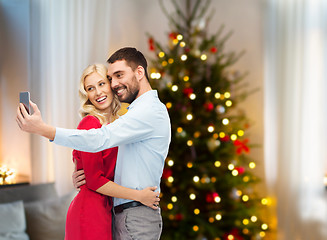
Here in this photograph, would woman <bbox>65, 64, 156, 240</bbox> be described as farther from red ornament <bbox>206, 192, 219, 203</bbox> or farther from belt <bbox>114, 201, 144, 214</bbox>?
red ornament <bbox>206, 192, 219, 203</bbox>

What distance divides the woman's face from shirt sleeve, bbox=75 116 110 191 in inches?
2.0

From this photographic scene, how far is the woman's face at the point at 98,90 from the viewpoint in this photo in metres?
1.22

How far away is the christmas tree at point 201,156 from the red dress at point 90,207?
1.76 metres

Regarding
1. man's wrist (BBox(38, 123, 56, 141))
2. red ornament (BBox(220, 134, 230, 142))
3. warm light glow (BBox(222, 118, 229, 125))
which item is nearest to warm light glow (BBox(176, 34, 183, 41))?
warm light glow (BBox(222, 118, 229, 125))

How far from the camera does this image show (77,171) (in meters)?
1.26

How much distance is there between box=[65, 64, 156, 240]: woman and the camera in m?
1.21

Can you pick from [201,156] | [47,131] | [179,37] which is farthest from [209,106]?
[47,131]

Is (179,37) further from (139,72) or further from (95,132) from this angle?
(95,132)

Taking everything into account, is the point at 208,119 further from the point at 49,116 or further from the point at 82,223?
the point at 82,223

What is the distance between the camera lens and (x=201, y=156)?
3.10 meters

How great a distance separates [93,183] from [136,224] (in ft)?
0.62

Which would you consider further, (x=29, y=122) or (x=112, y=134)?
(x=112, y=134)

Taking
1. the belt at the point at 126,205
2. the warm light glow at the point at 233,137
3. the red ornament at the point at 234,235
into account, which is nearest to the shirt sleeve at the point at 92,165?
the belt at the point at 126,205

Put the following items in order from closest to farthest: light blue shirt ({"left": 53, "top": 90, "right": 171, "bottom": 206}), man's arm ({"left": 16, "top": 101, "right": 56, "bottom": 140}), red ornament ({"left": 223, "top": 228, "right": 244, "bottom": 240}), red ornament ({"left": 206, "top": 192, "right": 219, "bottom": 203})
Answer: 1. man's arm ({"left": 16, "top": 101, "right": 56, "bottom": 140})
2. light blue shirt ({"left": 53, "top": 90, "right": 171, "bottom": 206})
3. red ornament ({"left": 206, "top": 192, "right": 219, "bottom": 203})
4. red ornament ({"left": 223, "top": 228, "right": 244, "bottom": 240})
